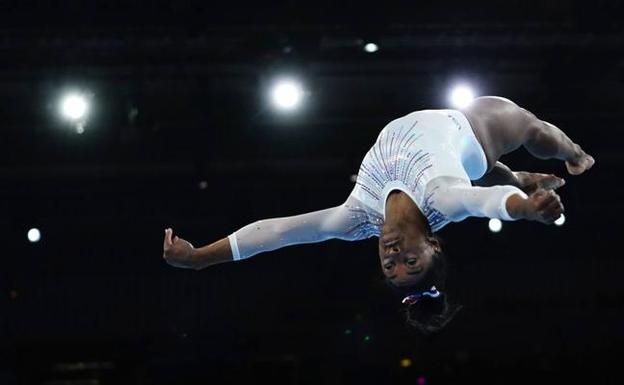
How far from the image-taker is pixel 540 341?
8.13 m

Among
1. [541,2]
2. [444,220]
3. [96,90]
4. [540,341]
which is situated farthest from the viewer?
[540,341]

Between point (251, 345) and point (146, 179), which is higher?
point (146, 179)

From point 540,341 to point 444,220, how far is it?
5.17m

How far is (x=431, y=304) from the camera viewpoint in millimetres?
3463

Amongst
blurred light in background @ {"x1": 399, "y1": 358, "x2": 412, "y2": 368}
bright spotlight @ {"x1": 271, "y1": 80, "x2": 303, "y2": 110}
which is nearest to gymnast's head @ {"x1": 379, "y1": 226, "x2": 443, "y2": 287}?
bright spotlight @ {"x1": 271, "y1": 80, "x2": 303, "y2": 110}

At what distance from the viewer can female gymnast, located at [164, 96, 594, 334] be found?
10.8 feet

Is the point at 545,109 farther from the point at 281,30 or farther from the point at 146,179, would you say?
the point at 146,179

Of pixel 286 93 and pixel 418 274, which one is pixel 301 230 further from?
pixel 286 93

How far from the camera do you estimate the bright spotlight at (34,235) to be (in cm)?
823

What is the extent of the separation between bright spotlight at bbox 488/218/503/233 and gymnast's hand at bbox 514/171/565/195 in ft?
14.0

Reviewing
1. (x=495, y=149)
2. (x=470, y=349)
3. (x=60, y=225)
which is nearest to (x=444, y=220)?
(x=495, y=149)

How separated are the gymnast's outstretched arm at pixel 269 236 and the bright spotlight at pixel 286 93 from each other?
300cm

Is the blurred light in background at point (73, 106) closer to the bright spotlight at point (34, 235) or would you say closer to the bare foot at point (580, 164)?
the bright spotlight at point (34, 235)

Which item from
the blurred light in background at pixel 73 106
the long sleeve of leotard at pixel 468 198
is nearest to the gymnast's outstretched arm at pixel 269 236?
the long sleeve of leotard at pixel 468 198
